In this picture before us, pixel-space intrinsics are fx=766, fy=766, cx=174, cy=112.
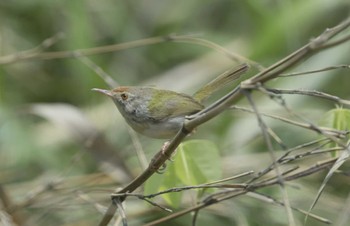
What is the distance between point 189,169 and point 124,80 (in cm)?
257

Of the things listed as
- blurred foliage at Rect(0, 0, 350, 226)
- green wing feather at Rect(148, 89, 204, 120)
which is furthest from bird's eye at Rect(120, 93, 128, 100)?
blurred foliage at Rect(0, 0, 350, 226)

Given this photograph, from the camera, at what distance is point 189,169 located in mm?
2256

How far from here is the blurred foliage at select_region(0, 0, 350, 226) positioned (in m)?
3.44

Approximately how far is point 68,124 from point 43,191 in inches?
27.2

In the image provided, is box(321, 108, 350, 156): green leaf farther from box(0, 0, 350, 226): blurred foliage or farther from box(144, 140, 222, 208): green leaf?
box(0, 0, 350, 226): blurred foliage

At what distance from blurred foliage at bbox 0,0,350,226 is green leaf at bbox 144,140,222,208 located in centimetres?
80

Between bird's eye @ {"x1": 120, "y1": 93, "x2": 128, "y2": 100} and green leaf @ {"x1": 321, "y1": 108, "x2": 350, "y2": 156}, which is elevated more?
bird's eye @ {"x1": 120, "y1": 93, "x2": 128, "y2": 100}

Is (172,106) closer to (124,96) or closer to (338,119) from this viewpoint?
(124,96)

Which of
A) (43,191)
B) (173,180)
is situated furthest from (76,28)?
(173,180)

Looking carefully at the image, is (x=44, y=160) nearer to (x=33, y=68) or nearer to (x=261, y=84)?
(x=33, y=68)

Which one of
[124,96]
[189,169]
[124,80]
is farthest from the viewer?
[124,80]

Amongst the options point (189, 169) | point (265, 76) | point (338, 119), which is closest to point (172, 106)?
point (189, 169)

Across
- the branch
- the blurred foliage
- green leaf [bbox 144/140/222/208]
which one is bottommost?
the branch

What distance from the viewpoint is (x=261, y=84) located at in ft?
4.80
